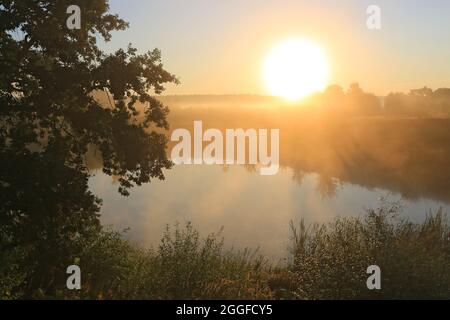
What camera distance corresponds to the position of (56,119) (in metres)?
13.0

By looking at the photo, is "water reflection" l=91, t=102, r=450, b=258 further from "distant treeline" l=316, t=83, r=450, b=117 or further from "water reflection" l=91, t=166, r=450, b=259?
"distant treeline" l=316, t=83, r=450, b=117

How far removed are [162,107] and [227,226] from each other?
49.8 feet

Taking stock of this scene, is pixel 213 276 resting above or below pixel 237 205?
below

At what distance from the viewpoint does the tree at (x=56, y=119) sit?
38.4ft

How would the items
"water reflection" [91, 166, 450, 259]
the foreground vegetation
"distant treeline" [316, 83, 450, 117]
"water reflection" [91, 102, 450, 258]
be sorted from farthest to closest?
"distant treeline" [316, 83, 450, 117]
"water reflection" [91, 102, 450, 258]
"water reflection" [91, 166, 450, 259]
the foreground vegetation

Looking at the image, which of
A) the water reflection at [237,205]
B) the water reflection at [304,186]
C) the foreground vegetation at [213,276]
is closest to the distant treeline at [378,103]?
the water reflection at [304,186]

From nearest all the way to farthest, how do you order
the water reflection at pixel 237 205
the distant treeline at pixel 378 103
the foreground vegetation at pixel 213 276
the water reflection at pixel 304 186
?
the foreground vegetation at pixel 213 276 < the water reflection at pixel 237 205 < the water reflection at pixel 304 186 < the distant treeline at pixel 378 103

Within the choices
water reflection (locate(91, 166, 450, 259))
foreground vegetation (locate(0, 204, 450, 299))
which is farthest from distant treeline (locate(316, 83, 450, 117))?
foreground vegetation (locate(0, 204, 450, 299))

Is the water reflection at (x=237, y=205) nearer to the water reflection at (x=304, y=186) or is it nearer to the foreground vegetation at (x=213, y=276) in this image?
the water reflection at (x=304, y=186)

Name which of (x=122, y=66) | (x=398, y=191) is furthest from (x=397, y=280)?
(x=398, y=191)

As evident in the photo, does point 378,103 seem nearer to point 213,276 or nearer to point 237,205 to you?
point 237,205

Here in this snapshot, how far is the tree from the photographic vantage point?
11.7 metres

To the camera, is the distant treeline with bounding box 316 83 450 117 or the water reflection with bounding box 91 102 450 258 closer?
the water reflection with bounding box 91 102 450 258

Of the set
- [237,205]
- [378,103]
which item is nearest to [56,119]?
[237,205]
